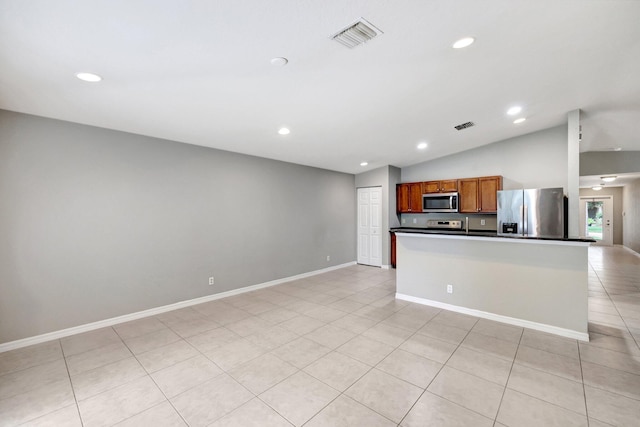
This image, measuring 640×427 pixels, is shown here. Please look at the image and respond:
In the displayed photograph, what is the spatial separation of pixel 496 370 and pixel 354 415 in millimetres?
1493

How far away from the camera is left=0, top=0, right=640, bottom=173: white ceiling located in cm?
170

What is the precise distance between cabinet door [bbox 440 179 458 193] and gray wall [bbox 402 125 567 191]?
12.4 inches

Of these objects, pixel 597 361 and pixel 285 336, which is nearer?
pixel 597 361

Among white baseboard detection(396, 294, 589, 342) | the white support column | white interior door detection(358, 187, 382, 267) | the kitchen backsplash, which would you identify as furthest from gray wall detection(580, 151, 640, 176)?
white baseboard detection(396, 294, 589, 342)

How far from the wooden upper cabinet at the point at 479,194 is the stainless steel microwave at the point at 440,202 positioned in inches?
6.1

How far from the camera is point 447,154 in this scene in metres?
6.38

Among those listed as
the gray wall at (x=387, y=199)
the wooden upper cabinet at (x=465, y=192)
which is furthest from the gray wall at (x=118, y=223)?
the wooden upper cabinet at (x=465, y=192)

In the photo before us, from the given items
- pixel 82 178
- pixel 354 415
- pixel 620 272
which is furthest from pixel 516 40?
pixel 620 272

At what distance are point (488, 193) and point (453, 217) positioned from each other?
98 cm

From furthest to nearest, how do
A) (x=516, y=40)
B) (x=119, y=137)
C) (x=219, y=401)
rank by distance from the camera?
(x=119, y=137)
(x=516, y=40)
(x=219, y=401)

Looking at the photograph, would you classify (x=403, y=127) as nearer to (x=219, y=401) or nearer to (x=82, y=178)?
(x=219, y=401)

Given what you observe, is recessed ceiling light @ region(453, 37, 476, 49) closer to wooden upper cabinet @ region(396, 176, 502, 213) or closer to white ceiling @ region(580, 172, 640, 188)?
wooden upper cabinet @ region(396, 176, 502, 213)

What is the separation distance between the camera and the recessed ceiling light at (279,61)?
2178 mm

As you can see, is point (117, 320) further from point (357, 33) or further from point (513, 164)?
point (513, 164)
